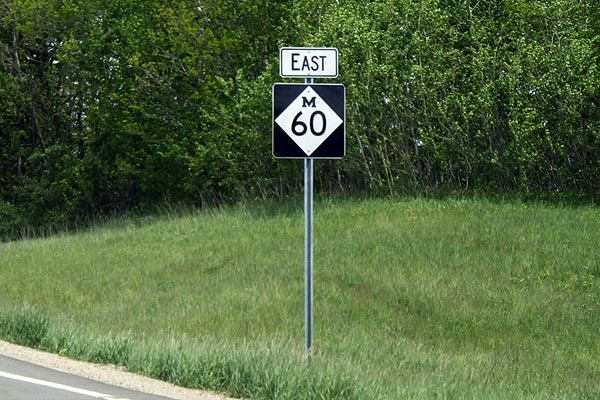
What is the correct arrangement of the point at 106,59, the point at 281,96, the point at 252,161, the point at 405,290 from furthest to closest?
the point at 106,59 → the point at 252,161 → the point at 405,290 → the point at 281,96

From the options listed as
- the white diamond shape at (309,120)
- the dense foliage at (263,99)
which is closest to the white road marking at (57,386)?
the white diamond shape at (309,120)

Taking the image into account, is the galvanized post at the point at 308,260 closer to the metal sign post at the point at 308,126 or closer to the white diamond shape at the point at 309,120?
the metal sign post at the point at 308,126

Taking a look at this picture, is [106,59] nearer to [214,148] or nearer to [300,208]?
[214,148]

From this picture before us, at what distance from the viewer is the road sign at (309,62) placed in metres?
10.8

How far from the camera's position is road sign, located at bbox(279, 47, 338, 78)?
10836 mm

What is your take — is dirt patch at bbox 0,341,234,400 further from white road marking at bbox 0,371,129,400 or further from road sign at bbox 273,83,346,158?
road sign at bbox 273,83,346,158

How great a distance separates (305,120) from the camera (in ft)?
35.0

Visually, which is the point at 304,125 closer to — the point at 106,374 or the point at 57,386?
the point at 106,374

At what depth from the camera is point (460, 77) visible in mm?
28016

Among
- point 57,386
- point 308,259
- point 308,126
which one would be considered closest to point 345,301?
point 308,259

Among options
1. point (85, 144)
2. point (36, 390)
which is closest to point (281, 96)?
point (36, 390)

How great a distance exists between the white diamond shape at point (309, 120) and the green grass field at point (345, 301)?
88.2 inches

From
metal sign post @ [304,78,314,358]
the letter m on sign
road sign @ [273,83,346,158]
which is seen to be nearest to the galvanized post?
metal sign post @ [304,78,314,358]

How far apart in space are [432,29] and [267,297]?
12405mm
